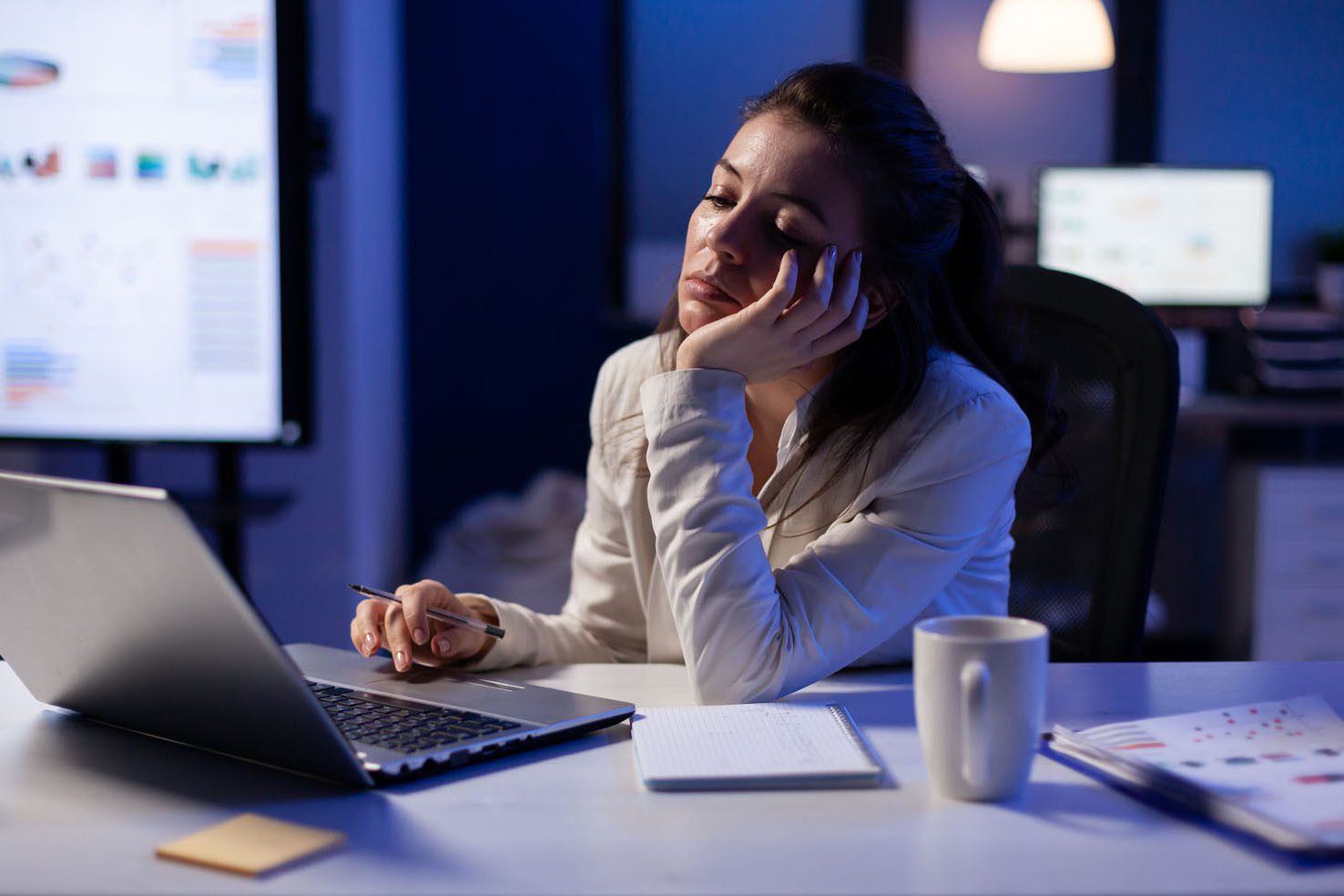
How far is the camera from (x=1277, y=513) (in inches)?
119

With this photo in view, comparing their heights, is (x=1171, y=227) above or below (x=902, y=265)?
above

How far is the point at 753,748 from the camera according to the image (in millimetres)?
786

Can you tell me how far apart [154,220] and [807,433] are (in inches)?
38.7

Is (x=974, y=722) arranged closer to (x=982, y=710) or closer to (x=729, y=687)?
(x=982, y=710)

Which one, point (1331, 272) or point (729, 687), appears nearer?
point (729, 687)

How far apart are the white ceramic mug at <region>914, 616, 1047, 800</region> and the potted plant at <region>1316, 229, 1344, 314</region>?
3248 mm

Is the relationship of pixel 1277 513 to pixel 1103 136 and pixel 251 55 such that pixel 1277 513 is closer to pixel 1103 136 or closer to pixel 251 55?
pixel 1103 136

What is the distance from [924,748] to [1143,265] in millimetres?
2939

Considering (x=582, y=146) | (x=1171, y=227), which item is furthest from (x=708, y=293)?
(x=1171, y=227)

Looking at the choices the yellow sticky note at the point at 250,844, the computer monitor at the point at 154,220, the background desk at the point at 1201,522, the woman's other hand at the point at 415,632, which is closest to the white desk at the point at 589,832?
the yellow sticky note at the point at 250,844

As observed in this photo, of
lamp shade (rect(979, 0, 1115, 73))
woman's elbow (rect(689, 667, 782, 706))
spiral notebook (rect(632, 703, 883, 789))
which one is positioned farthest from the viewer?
lamp shade (rect(979, 0, 1115, 73))

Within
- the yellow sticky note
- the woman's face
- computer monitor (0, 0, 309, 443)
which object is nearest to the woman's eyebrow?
the woman's face

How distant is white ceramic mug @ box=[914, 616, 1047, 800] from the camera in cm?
70

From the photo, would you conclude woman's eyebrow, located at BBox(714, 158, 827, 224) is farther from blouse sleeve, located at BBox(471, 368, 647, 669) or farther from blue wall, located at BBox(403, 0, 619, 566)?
blue wall, located at BBox(403, 0, 619, 566)
